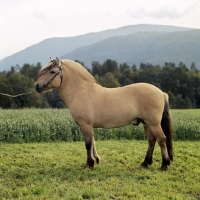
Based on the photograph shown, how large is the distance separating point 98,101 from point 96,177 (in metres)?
1.63

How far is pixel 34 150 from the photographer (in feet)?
29.8

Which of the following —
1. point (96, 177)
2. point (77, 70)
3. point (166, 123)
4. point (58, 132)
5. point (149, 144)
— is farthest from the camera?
point (58, 132)

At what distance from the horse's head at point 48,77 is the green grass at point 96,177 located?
1.89 metres

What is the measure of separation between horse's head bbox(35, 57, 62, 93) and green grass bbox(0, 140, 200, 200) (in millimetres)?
1894

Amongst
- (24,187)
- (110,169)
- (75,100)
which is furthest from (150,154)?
(24,187)

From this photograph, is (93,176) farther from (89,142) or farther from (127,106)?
(127,106)

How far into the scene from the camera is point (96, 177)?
6070mm

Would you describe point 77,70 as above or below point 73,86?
above

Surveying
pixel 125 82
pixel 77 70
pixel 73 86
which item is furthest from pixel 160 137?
pixel 125 82

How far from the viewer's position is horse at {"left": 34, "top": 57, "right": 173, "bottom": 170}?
21.0 ft

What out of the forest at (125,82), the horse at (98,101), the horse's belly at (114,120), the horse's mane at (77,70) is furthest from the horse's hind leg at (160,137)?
the forest at (125,82)

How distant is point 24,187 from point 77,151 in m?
3.63

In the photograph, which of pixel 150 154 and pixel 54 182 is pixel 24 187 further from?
pixel 150 154

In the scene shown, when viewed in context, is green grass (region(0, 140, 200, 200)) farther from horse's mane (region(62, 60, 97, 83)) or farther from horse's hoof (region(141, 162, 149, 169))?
horse's mane (region(62, 60, 97, 83))
